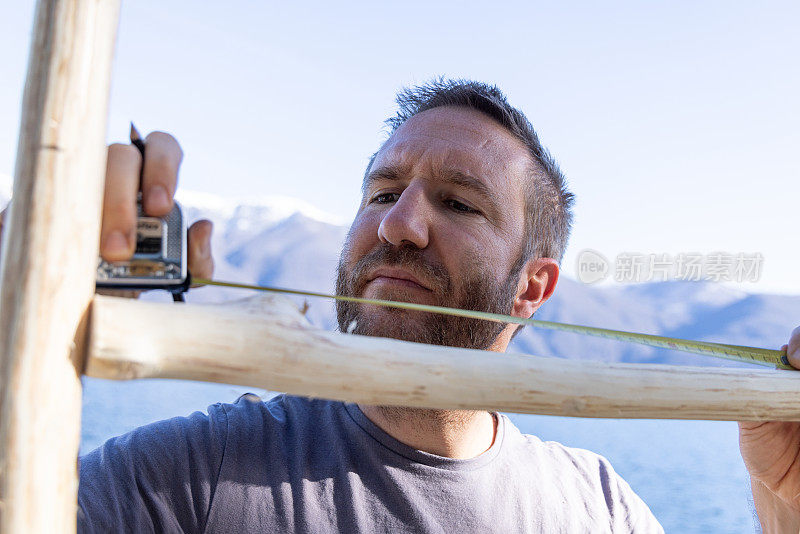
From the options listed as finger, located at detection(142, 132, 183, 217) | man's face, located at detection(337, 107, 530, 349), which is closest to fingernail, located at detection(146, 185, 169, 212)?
finger, located at detection(142, 132, 183, 217)

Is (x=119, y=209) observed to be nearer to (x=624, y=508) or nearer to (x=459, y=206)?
(x=459, y=206)

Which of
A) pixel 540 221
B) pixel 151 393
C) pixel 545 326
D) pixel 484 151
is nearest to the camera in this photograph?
pixel 545 326

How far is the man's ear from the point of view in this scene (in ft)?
5.63

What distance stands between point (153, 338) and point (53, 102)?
0.23 meters

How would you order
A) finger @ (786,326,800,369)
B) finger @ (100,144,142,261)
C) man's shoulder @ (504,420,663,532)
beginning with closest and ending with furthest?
finger @ (100,144,142,261), finger @ (786,326,800,369), man's shoulder @ (504,420,663,532)

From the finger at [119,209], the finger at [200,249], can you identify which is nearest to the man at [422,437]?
the finger at [200,249]

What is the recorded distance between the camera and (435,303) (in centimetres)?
141

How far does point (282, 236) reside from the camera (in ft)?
44.3

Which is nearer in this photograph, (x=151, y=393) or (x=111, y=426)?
(x=111, y=426)

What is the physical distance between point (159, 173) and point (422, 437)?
865 mm

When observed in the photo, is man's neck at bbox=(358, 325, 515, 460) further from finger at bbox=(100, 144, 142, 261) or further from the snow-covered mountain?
the snow-covered mountain

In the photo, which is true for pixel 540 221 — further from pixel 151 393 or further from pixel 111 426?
pixel 151 393

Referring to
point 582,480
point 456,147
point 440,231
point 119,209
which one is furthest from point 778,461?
point 119,209

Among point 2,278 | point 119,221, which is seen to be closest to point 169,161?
point 119,221
